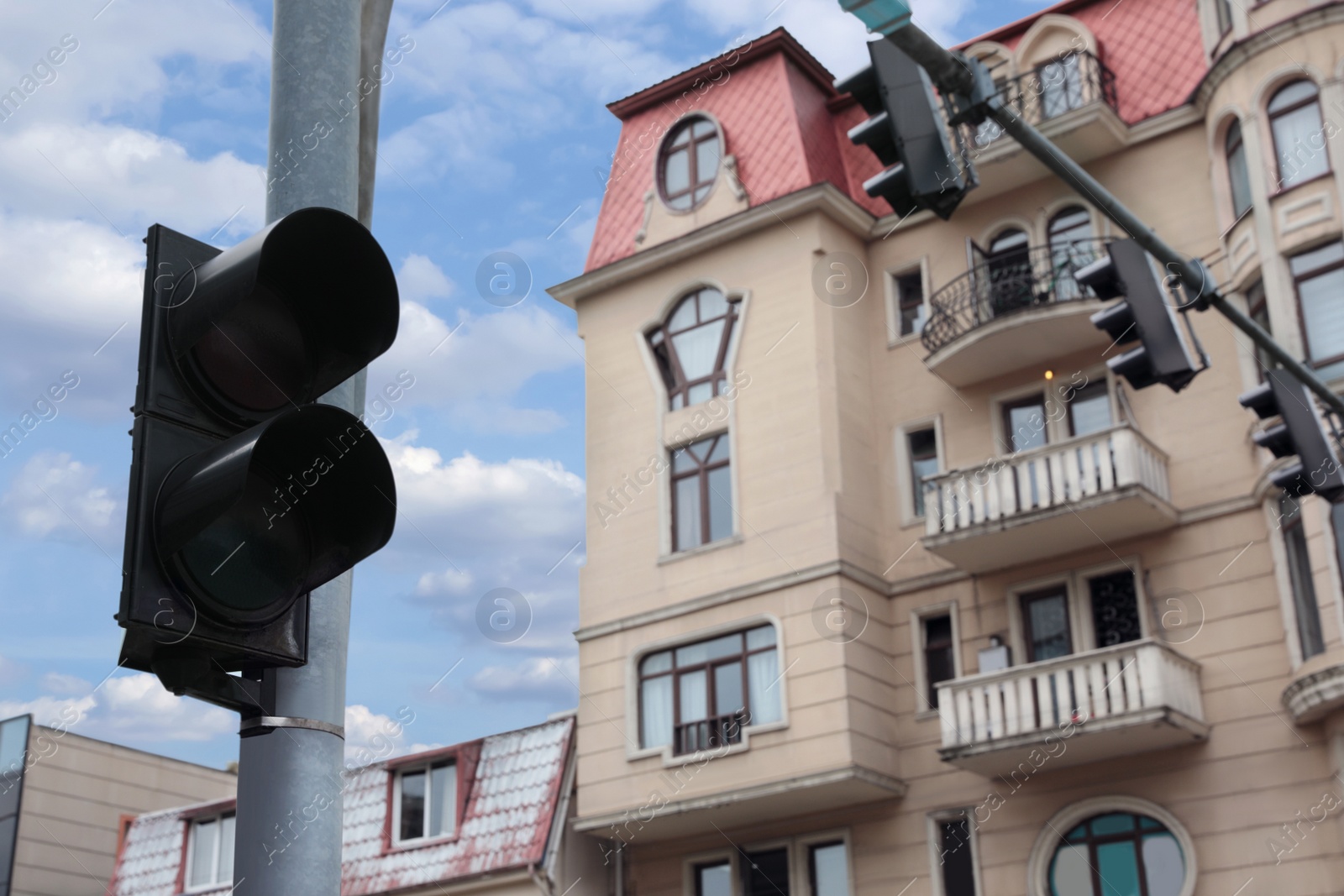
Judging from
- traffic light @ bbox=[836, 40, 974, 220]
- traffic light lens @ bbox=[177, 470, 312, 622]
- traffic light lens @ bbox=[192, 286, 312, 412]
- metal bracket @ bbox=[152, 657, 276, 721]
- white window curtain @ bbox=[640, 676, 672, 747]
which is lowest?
metal bracket @ bbox=[152, 657, 276, 721]

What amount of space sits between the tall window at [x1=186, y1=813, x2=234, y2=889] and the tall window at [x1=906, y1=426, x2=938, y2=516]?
1621cm

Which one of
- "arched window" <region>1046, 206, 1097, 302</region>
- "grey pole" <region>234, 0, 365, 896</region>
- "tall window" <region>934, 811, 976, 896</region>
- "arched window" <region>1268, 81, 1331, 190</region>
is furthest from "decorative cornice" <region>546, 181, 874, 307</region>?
"grey pole" <region>234, 0, 365, 896</region>

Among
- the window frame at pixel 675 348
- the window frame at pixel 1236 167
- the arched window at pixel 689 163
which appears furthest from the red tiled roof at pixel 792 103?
the window frame at pixel 675 348

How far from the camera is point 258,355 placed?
10.8 ft

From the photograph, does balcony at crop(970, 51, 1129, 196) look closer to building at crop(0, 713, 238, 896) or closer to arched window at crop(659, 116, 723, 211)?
arched window at crop(659, 116, 723, 211)

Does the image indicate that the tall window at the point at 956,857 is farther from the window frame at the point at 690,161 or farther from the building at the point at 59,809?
the building at the point at 59,809

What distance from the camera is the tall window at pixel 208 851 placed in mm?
32625

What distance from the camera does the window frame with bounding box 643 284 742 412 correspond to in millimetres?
29469

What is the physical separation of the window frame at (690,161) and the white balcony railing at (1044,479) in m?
8.25

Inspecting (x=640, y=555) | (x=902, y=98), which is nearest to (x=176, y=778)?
(x=640, y=555)

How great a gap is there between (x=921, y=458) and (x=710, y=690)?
5.84 m

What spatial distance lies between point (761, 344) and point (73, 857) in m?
20.9

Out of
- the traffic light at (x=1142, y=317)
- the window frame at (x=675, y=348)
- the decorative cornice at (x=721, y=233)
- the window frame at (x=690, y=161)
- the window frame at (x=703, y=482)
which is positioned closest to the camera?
the traffic light at (x=1142, y=317)

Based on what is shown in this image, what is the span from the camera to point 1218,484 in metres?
24.7
